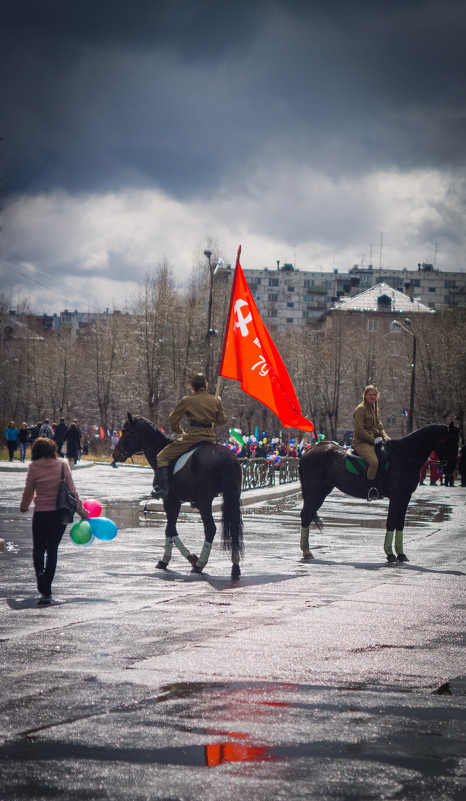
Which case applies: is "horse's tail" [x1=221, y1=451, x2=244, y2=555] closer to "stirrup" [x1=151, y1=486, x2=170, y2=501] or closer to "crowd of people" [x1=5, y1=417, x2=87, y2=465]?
"stirrup" [x1=151, y1=486, x2=170, y2=501]

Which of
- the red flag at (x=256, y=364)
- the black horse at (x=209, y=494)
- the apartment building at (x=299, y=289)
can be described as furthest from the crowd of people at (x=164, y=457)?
the apartment building at (x=299, y=289)

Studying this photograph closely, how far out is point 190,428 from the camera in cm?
1295

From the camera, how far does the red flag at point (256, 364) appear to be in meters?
15.9

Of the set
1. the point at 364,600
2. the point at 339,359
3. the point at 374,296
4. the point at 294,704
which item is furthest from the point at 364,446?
Answer: the point at 374,296

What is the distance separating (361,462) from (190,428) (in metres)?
3.18

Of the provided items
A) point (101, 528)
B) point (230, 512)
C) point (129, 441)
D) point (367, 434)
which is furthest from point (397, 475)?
point (101, 528)

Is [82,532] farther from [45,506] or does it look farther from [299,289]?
[299,289]

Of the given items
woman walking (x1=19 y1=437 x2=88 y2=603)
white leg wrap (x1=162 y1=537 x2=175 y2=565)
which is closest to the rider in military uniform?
white leg wrap (x1=162 y1=537 x2=175 y2=565)

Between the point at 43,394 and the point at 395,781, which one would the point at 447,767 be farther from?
the point at 43,394

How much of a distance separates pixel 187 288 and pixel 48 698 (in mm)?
66730

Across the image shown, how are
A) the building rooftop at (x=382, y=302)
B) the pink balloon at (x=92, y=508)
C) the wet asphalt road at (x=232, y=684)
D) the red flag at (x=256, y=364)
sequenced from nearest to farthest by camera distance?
the wet asphalt road at (x=232, y=684)
the pink balloon at (x=92, y=508)
the red flag at (x=256, y=364)
the building rooftop at (x=382, y=302)

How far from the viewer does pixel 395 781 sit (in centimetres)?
439

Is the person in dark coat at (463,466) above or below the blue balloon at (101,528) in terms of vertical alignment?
above

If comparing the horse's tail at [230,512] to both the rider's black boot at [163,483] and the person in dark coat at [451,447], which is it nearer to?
the rider's black boot at [163,483]
